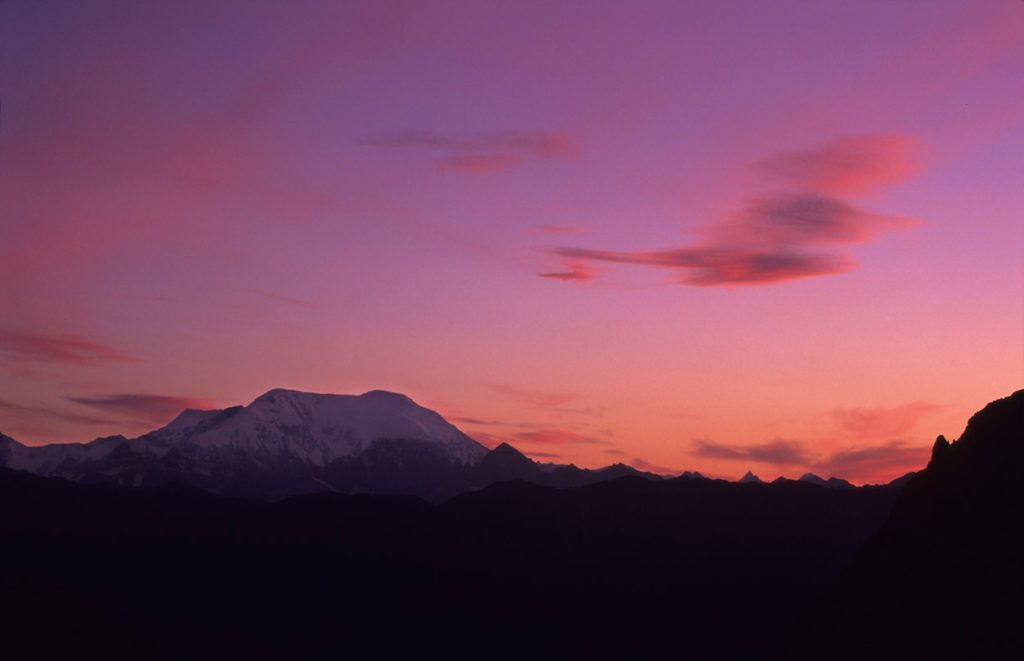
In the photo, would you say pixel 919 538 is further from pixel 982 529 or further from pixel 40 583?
pixel 40 583

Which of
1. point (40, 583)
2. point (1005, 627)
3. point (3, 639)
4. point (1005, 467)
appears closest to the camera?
point (1005, 627)

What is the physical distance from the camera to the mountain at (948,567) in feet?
214

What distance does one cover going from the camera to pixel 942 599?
69.1 metres

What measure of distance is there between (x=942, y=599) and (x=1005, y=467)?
1188cm

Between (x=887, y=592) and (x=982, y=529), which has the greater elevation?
(x=982, y=529)

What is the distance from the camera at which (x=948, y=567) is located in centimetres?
7144

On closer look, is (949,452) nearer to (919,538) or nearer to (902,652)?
(919,538)

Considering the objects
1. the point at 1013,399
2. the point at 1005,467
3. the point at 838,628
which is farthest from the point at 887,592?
the point at 1013,399

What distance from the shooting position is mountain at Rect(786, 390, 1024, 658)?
214ft

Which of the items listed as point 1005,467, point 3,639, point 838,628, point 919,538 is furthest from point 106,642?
point 1005,467

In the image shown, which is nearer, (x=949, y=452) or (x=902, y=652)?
(x=902, y=652)

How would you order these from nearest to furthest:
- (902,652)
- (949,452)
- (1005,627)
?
1. (1005,627)
2. (902,652)
3. (949,452)

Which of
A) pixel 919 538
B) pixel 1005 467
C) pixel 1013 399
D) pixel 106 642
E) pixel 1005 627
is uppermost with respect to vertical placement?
pixel 1013 399

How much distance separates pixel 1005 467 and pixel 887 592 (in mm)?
12436
